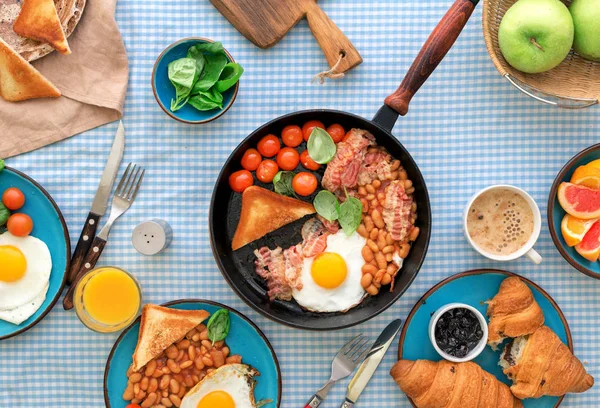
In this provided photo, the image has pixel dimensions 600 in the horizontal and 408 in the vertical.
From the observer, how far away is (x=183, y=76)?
2.57 meters

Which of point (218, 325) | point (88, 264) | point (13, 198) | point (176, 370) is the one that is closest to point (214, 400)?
point (176, 370)

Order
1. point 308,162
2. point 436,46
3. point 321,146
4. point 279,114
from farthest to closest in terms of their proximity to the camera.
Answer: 1. point 279,114
2. point 308,162
3. point 321,146
4. point 436,46

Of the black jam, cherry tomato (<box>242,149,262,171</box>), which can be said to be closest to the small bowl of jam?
the black jam

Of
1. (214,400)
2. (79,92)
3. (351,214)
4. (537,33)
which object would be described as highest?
(537,33)

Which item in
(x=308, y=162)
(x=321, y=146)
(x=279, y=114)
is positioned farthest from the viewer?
(x=279, y=114)

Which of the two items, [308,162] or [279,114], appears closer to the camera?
[308,162]

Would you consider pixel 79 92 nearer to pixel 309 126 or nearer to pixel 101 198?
pixel 101 198

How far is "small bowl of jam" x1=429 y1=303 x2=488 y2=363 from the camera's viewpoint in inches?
102

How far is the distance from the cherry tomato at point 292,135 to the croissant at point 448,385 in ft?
3.65

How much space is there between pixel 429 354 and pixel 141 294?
1379 mm

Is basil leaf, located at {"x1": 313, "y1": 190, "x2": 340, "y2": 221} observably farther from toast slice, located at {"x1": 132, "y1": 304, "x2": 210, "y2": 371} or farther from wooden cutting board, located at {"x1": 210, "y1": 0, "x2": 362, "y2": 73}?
toast slice, located at {"x1": 132, "y1": 304, "x2": 210, "y2": 371}

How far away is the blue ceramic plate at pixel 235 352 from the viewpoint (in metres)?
2.66

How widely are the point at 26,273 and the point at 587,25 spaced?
2.71 m

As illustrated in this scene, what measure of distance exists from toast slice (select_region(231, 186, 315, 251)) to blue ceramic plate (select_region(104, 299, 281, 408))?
1.27 feet
